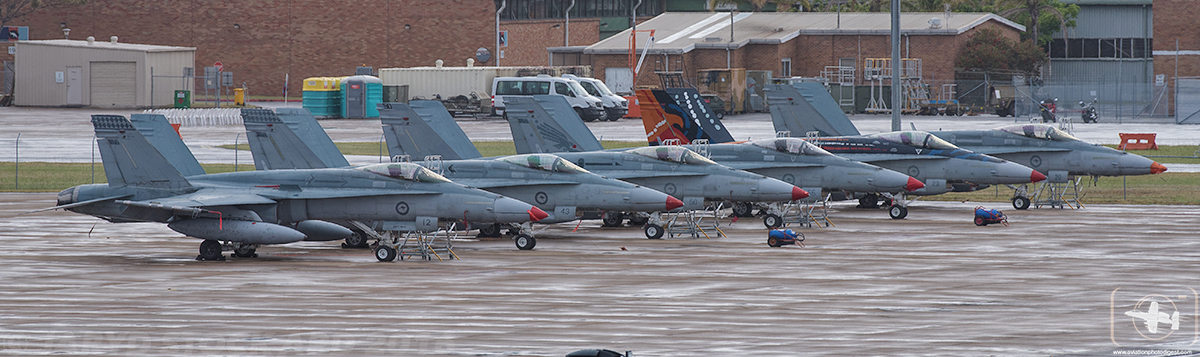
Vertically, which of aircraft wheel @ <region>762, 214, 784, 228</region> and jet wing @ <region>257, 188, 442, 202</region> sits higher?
jet wing @ <region>257, 188, 442, 202</region>

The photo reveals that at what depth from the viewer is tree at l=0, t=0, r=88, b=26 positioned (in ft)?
274

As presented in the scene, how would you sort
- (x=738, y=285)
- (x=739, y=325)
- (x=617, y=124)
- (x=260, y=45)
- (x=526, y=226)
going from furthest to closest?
1. (x=260, y=45)
2. (x=617, y=124)
3. (x=526, y=226)
4. (x=738, y=285)
5. (x=739, y=325)

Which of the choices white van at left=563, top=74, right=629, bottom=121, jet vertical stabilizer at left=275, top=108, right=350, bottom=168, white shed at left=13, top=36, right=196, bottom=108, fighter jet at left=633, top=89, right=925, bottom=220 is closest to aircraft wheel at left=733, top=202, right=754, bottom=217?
fighter jet at left=633, top=89, right=925, bottom=220

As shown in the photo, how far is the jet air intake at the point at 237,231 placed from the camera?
21984 mm

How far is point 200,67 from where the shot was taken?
8612 centimetres

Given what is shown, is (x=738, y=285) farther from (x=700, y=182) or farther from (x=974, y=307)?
(x=700, y=182)

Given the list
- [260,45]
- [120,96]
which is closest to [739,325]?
[120,96]

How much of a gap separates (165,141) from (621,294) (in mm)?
11053

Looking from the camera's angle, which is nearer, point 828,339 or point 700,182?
point 828,339

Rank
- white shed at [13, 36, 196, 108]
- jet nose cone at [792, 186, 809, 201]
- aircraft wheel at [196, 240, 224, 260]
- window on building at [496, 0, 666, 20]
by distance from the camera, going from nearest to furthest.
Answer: aircraft wheel at [196, 240, 224, 260] → jet nose cone at [792, 186, 809, 201] → white shed at [13, 36, 196, 108] → window on building at [496, 0, 666, 20]

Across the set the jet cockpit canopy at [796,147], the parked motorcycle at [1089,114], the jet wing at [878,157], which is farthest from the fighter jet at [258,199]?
the parked motorcycle at [1089,114]

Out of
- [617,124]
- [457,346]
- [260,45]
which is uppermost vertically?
[260,45]

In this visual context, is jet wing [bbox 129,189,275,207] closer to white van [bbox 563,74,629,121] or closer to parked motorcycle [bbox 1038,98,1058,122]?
white van [bbox 563,74,629,121]

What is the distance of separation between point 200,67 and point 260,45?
13.9 feet
